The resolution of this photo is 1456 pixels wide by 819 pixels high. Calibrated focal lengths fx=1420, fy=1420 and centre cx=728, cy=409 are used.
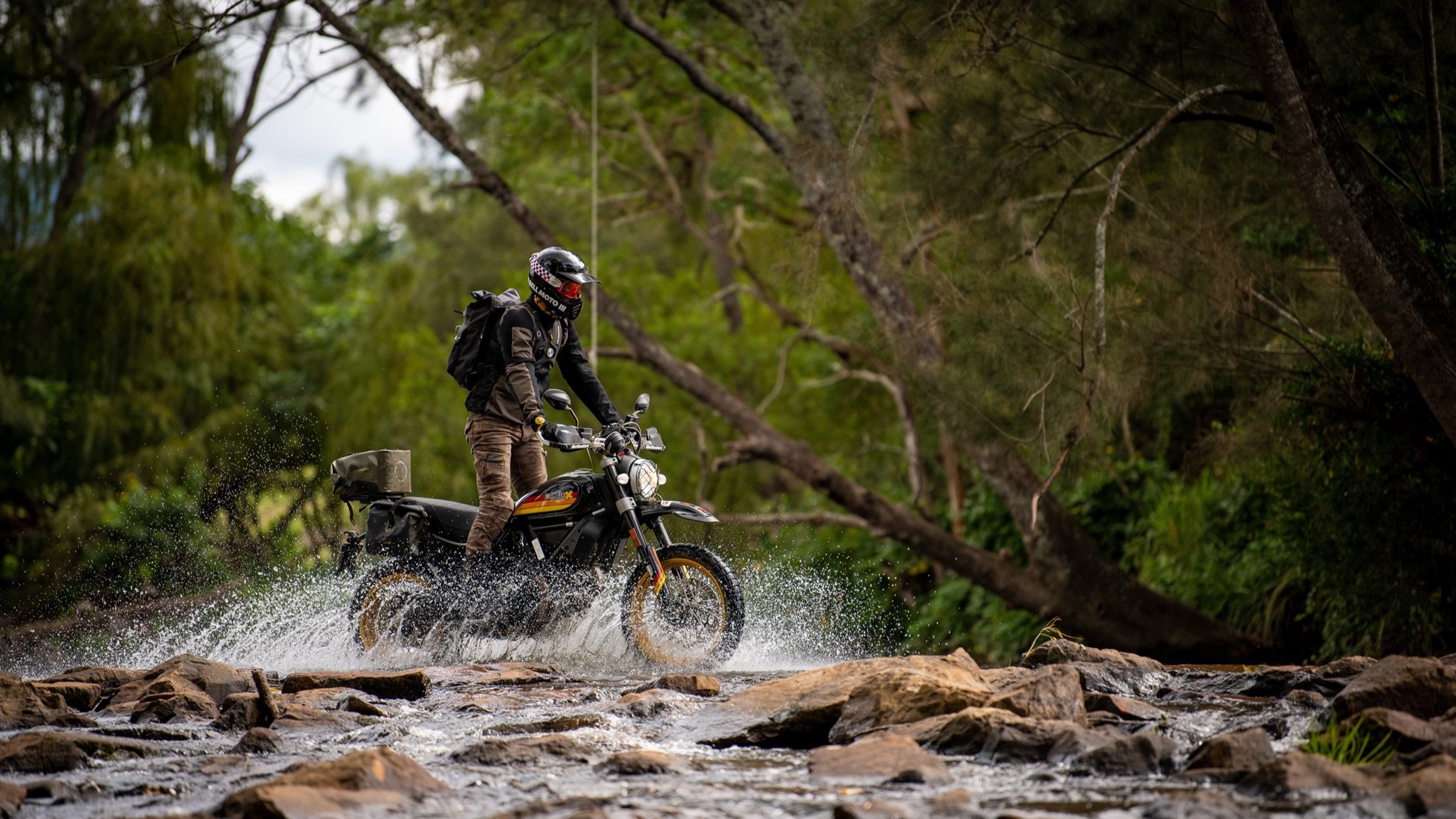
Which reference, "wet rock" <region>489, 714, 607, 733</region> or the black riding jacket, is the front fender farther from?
"wet rock" <region>489, 714, 607, 733</region>

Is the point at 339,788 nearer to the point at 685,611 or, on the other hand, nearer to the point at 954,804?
the point at 954,804

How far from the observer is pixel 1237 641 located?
38.3ft

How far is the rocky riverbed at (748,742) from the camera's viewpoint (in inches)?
163

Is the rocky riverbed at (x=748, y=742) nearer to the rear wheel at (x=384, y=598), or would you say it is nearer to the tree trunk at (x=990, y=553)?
the rear wheel at (x=384, y=598)

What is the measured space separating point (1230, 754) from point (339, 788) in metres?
2.73

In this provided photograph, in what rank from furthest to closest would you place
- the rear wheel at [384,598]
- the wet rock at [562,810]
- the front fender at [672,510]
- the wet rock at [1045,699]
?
the rear wheel at [384,598] → the front fender at [672,510] → the wet rock at [1045,699] → the wet rock at [562,810]

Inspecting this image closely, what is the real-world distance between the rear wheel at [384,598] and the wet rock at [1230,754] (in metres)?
4.71

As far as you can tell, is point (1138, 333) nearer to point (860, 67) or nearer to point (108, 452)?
point (860, 67)

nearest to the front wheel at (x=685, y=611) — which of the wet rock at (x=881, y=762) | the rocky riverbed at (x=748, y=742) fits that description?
the rocky riverbed at (x=748, y=742)

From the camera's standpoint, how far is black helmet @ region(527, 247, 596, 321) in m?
7.62

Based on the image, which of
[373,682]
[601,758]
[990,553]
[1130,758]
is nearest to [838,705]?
[601,758]

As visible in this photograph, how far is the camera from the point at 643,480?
23.7ft

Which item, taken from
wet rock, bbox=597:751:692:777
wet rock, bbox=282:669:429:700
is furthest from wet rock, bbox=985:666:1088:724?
wet rock, bbox=282:669:429:700

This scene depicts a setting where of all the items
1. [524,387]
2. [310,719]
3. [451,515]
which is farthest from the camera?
[451,515]
